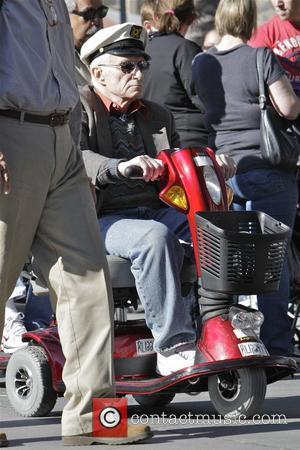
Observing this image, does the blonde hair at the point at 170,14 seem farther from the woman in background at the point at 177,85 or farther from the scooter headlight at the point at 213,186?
the scooter headlight at the point at 213,186

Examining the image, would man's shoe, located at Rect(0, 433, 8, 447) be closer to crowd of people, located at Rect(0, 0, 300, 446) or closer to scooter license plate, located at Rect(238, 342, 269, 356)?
crowd of people, located at Rect(0, 0, 300, 446)

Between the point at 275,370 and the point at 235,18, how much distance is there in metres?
2.58

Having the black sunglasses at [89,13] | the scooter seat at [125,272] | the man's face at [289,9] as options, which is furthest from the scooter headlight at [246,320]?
the man's face at [289,9]

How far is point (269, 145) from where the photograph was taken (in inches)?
278

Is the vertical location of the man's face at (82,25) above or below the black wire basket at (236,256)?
above

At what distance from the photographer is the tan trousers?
4.75 metres

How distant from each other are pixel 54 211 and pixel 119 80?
1447mm

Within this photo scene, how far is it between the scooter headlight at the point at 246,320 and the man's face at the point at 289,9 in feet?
→ 10.9

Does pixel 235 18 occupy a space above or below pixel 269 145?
above

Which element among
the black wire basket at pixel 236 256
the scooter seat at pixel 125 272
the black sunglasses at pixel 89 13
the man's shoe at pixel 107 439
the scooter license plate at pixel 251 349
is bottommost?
the man's shoe at pixel 107 439

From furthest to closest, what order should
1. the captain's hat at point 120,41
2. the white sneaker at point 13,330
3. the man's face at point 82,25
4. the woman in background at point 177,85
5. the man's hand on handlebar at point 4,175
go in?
the woman in background at point 177,85, the man's face at point 82,25, the white sneaker at point 13,330, the captain's hat at point 120,41, the man's hand on handlebar at point 4,175

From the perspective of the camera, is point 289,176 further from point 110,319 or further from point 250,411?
point 110,319

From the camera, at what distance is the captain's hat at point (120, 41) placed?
6082 millimetres

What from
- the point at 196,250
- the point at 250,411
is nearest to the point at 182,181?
the point at 196,250
